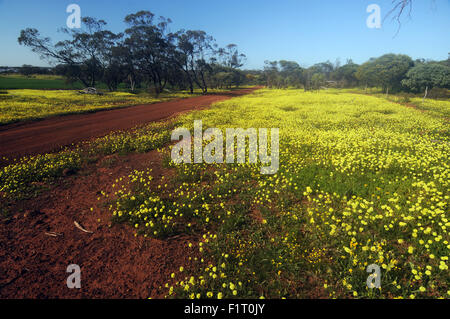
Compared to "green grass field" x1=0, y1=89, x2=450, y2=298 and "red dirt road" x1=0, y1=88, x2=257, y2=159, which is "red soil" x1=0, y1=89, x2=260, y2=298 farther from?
"red dirt road" x1=0, y1=88, x2=257, y2=159

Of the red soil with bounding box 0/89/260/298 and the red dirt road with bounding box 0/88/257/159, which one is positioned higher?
the red dirt road with bounding box 0/88/257/159

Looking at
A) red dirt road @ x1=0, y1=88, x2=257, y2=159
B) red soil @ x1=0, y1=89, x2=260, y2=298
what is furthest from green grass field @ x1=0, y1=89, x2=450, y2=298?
red dirt road @ x1=0, y1=88, x2=257, y2=159

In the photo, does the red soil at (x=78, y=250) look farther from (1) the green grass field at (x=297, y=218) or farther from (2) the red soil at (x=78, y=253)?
(1) the green grass field at (x=297, y=218)

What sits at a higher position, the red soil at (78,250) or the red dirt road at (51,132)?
the red dirt road at (51,132)

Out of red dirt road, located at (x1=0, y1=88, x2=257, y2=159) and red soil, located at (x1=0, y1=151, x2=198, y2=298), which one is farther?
red dirt road, located at (x1=0, y1=88, x2=257, y2=159)

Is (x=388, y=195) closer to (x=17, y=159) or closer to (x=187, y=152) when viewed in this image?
(x=187, y=152)

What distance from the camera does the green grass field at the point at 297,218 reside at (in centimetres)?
303

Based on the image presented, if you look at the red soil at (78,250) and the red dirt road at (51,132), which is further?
the red dirt road at (51,132)

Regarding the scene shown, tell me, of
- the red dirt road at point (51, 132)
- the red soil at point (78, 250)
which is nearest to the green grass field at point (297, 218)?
the red soil at point (78, 250)

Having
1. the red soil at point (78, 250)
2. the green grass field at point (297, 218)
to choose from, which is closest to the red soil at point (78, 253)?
the red soil at point (78, 250)

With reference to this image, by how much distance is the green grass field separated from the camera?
3029 millimetres

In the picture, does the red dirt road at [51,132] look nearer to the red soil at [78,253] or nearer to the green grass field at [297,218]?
the green grass field at [297,218]

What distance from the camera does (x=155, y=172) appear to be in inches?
271

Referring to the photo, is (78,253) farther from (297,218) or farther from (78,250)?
(297,218)
